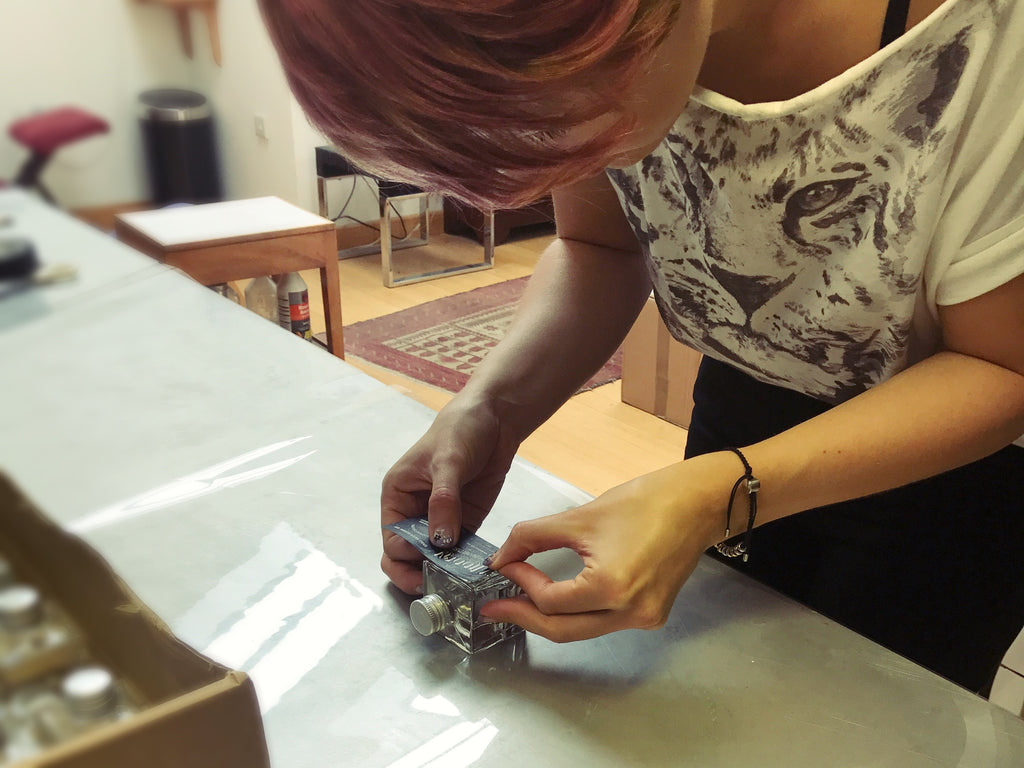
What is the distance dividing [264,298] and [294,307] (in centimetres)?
12

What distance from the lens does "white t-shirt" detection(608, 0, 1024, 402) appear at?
1.57 feet

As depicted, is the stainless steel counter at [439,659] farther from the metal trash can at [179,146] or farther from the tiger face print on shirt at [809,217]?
the tiger face print on shirt at [809,217]

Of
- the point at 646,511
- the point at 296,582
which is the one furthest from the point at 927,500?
the point at 296,582

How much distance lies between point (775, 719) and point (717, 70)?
1.40 ft

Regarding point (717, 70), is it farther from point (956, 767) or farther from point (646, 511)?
point (956, 767)

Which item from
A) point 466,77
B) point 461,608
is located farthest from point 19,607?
point 461,608

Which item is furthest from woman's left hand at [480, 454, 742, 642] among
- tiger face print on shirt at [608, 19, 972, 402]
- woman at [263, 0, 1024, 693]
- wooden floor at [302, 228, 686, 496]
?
wooden floor at [302, 228, 686, 496]

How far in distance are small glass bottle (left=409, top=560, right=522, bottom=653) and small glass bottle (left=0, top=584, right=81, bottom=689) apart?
36 cm

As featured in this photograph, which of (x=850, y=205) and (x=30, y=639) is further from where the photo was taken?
(x=850, y=205)

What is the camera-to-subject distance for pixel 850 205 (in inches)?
21.8

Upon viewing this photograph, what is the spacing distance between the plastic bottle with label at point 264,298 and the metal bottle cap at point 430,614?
0.23m

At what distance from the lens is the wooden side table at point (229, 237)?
237 millimetres

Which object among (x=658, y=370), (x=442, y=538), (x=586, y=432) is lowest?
(x=586, y=432)

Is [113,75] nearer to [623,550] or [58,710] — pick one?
[58,710]
